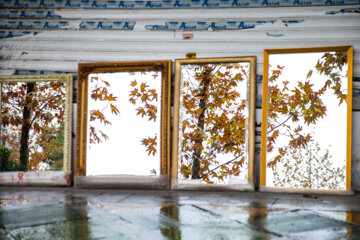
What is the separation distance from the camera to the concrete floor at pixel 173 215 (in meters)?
3.24

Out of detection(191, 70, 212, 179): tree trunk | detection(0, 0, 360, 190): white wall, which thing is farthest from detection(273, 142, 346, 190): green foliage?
detection(191, 70, 212, 179): tree trunk

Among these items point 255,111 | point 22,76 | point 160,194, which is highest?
point 22,76

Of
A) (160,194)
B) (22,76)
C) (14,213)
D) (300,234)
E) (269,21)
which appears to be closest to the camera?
(300,234)

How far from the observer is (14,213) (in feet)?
13.2

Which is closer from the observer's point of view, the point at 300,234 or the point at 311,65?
the point at 300,234

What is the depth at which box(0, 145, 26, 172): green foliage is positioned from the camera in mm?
5836

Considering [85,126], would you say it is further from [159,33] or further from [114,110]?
[159,33]

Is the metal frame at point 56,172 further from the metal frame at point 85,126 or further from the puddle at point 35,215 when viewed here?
the puddle at point 35,215

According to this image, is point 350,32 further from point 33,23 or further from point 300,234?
point 33,23

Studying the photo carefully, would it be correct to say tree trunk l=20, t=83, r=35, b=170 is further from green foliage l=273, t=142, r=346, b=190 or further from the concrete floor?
green foliage l=273, t=142, r=346, b=190

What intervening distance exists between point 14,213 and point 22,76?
269 centimetres

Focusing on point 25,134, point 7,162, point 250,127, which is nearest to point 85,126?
point 25,134

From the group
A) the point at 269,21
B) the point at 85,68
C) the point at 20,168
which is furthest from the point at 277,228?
the point at 20,168

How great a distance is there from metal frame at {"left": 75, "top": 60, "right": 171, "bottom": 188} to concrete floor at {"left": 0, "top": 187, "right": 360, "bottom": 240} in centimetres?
19
